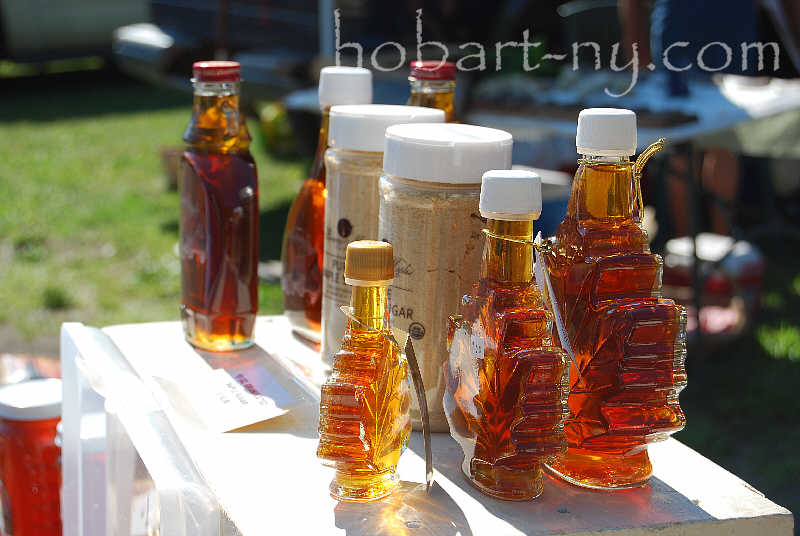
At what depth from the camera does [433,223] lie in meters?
0.94

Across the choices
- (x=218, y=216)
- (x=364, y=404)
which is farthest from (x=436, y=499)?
(x=218, y=216)

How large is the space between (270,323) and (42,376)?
522mm

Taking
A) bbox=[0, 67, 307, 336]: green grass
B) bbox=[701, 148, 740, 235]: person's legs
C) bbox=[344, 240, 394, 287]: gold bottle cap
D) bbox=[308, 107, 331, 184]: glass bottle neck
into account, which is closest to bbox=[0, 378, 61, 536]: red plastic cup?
bbox=[308, 107, 331, 184]: glass bottle neck

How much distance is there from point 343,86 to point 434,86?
116 millimetres

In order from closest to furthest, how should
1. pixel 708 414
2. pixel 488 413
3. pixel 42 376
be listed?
pixel 488 413, pixel 42 376, pixel 708 414

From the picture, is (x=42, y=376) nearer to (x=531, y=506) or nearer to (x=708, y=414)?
(x=531, y=506)

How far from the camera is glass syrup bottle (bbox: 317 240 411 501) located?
82 centimetres

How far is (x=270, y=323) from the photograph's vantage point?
54.4 inches

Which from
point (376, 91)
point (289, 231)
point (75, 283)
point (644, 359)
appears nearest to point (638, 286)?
point (644, 359)

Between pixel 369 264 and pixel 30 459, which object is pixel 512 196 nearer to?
pixel 369 264

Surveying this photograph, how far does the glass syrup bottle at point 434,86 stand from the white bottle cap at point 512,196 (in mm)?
379

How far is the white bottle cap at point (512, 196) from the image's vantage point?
2.56 ft

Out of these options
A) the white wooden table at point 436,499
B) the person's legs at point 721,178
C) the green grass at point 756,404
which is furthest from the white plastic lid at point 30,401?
the person's legs at point 721,178

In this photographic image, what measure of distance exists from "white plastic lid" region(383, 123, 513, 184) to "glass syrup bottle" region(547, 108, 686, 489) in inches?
3.7
